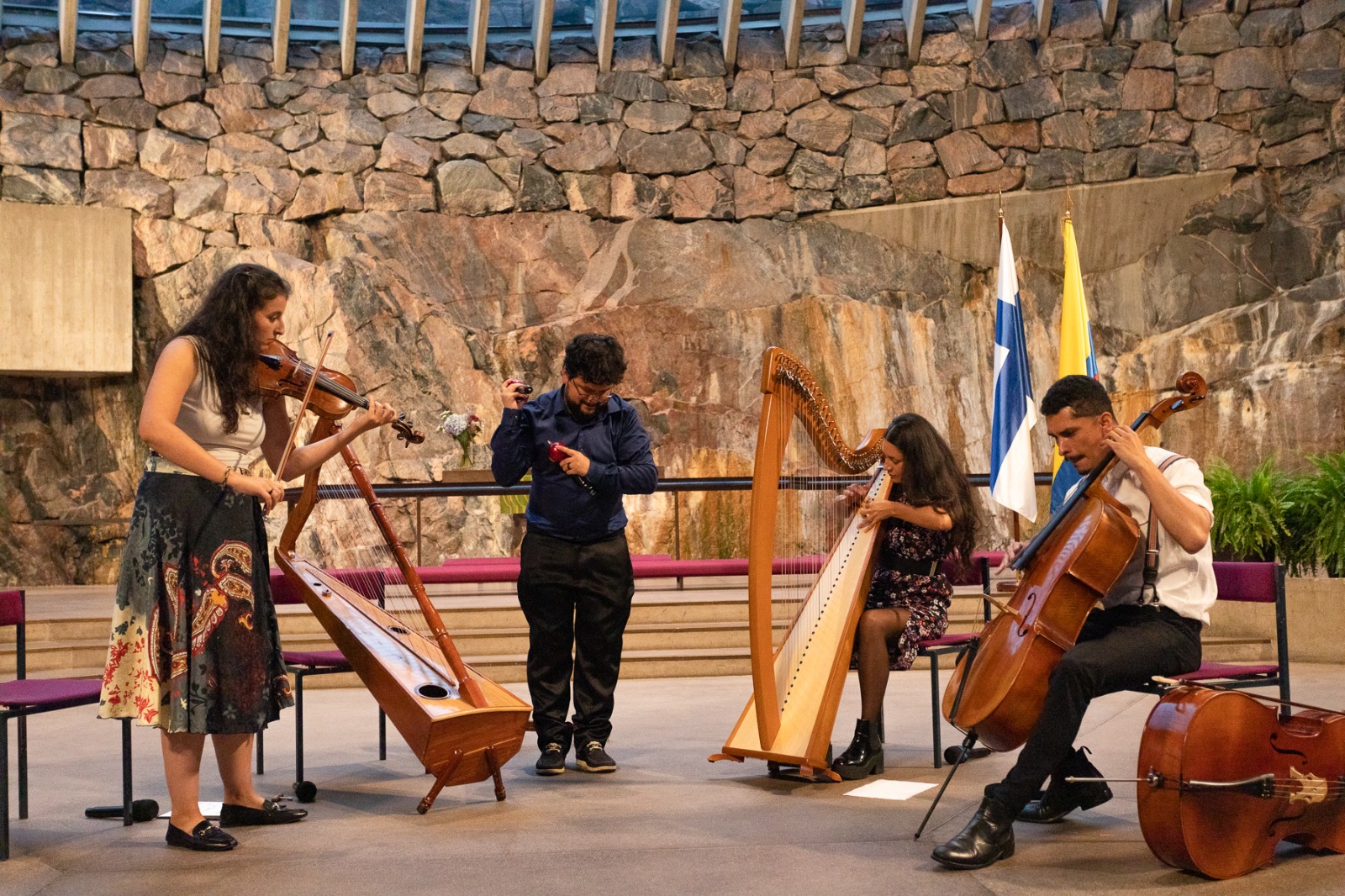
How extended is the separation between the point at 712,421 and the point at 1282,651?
7938 mm

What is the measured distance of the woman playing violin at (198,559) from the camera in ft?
9.78

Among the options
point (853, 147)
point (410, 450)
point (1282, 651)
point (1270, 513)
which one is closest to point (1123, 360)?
point (853, 147)

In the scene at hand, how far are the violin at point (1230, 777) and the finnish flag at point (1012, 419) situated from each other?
11.3 ft

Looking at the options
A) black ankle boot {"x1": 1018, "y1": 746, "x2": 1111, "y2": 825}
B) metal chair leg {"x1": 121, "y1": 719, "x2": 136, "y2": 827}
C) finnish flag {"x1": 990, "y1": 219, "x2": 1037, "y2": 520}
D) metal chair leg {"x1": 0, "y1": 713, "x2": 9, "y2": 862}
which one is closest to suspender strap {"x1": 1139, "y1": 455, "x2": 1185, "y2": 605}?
black ankle boot {"x1": 1018, "y1": 746, "x2": 1111, "y2": 825}

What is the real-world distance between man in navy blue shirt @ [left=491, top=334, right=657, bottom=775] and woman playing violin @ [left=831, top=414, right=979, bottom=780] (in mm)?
735

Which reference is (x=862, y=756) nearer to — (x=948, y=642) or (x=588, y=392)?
(x=948, y=642)

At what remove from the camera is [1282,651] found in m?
3.46

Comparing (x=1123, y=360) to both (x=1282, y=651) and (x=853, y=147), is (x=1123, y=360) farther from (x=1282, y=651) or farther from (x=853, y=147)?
(x=1282, y=651)

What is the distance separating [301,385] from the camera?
313cm

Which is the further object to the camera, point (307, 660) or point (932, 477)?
point (932, 477)

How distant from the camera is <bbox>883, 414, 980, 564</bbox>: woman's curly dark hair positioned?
153 inches

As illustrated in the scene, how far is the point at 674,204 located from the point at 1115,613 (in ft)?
30.0

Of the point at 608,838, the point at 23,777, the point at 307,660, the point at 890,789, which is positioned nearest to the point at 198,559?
the point at 307,660

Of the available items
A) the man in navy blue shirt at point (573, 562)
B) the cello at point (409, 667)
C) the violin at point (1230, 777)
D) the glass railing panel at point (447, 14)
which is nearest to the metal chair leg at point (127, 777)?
the cello at point (409, 667)
